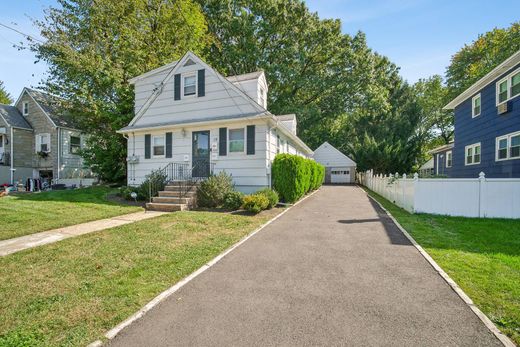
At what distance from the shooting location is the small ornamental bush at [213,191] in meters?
10.2

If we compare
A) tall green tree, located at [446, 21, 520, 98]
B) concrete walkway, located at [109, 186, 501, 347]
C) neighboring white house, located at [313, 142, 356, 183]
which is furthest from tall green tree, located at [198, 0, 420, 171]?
concrete walkway, located at [109, 186, 501, 347]

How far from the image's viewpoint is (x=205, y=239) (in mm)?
5977

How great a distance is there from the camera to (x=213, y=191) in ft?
33.3

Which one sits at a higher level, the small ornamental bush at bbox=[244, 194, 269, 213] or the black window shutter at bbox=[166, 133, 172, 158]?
the black window shutter at bbox=[166, 133, 172, 158]

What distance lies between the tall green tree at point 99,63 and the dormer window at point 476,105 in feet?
66.5

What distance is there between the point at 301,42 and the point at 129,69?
1735 cm

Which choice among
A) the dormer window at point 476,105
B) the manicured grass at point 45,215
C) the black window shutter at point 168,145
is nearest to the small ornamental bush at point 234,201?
the manicured grass at point 45,215

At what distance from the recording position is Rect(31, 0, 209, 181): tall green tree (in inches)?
614

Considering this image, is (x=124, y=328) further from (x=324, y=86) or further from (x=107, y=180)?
(x=324, y=86)

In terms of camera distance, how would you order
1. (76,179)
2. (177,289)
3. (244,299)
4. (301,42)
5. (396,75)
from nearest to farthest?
(244,299), (177,289), (76,179), (301,42), (396,75)

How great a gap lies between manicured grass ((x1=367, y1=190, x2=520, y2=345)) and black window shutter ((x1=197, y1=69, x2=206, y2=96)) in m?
9.99

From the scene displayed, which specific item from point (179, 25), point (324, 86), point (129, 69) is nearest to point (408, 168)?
point (324, 86)

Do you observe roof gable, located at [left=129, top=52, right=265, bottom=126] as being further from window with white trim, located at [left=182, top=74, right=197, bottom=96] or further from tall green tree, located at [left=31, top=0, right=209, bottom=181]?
tall green tree, located at [left=31, top=0, right=209, bottom=181]

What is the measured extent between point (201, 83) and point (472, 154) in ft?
53.0
